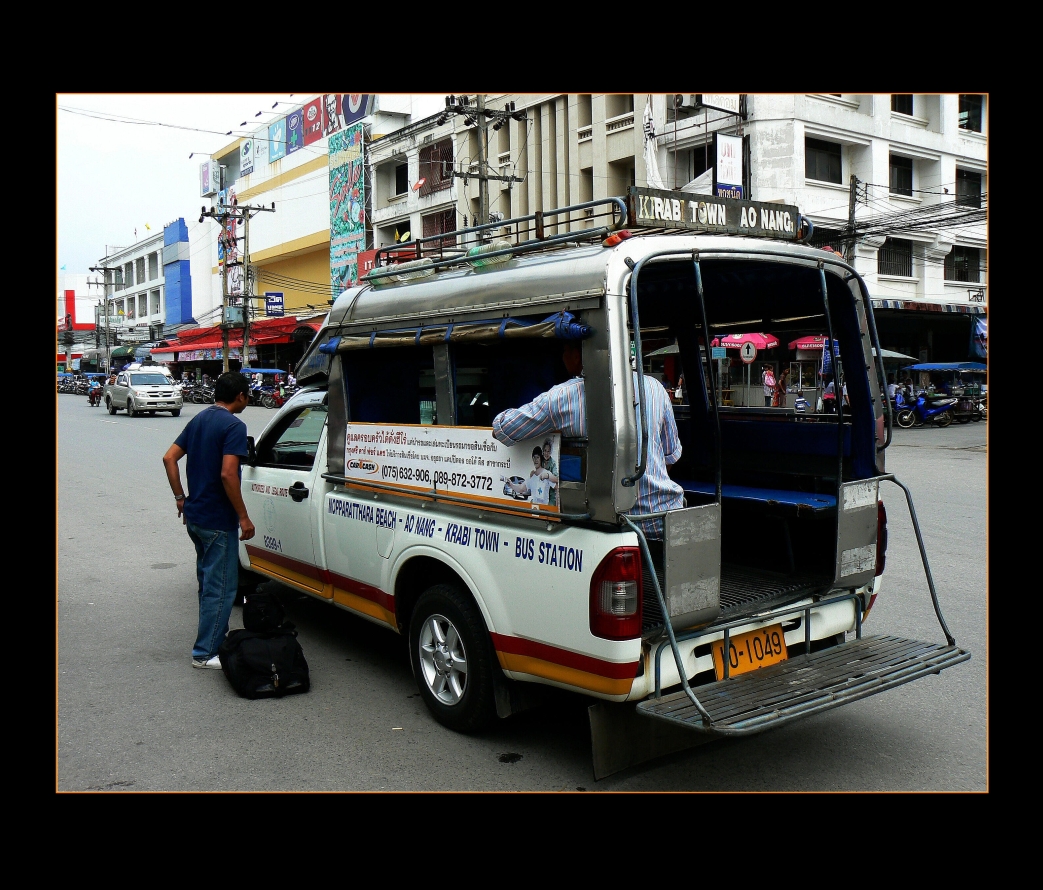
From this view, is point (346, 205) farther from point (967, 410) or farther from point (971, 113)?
point (967, 410)

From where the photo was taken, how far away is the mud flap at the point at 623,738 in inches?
143

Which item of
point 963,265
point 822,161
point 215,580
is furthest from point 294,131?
point 215,580

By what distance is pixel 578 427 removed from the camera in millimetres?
3709

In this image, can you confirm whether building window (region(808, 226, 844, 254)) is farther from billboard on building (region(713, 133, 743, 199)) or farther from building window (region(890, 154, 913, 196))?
building window (region(890, 154, 913, 196))

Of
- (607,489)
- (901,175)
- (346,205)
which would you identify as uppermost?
(346,205)

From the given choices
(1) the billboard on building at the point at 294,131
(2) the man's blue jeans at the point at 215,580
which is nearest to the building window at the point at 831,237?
(2) the man's blue jeans at the point at 215,580

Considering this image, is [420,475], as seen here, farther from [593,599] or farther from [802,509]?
[802,509]

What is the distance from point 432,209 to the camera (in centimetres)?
3784

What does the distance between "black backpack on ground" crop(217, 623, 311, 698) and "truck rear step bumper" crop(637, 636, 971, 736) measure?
221 cm

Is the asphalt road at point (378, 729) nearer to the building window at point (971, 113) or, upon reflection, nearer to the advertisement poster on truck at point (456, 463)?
the advertisement poster on truck at point (456, 463)

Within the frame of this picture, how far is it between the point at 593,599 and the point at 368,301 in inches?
91.7

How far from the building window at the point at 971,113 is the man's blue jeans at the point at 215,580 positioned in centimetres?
3159

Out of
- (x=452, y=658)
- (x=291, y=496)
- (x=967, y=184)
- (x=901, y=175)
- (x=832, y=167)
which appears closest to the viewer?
(x=452, y=658)

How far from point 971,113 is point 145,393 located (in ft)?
97.1
